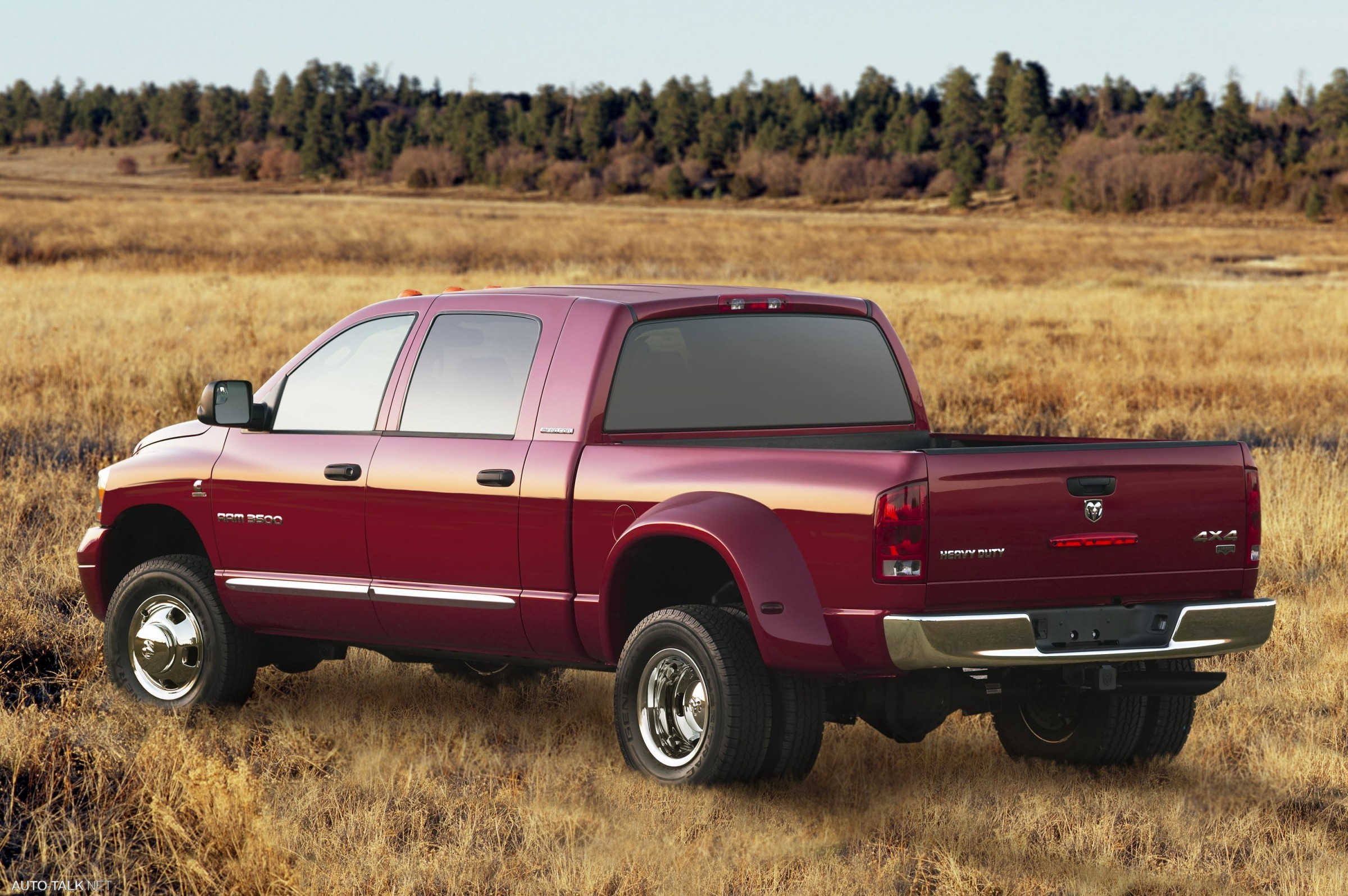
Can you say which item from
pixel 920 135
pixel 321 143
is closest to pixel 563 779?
pixel 920 135

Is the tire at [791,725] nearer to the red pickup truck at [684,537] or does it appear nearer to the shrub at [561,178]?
the red pickup truck at [684,537]

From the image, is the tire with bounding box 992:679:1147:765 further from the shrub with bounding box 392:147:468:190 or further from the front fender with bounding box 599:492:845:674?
the shrub with bounding box 392:147:468:190

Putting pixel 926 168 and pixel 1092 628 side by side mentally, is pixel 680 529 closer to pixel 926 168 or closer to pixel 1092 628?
pixel 1092 628

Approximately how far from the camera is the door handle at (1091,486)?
5.14m

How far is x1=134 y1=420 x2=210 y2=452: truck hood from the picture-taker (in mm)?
6941

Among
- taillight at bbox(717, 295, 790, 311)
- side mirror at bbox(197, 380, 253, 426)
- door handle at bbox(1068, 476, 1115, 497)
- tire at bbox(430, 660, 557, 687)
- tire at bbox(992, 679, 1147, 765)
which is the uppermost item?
taillight at bbox(717, 295, 790, 311)

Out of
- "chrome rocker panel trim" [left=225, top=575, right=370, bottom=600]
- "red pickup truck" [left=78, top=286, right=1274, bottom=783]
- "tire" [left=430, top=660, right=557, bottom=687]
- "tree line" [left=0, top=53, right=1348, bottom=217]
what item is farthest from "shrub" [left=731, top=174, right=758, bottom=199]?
"chrome rocker panel trim" [left=225, top=575, right=370, bottom=600]

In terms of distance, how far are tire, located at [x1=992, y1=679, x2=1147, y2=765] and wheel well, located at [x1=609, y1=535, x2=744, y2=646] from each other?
44.9 inches

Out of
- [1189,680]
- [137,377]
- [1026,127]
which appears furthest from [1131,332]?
[1026,127]

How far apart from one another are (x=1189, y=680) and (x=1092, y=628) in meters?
0.60

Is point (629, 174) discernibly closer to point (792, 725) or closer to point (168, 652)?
point (168, 652)

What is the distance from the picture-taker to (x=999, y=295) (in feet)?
108

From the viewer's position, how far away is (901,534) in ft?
16.1

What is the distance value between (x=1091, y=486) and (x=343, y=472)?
2.86 m
